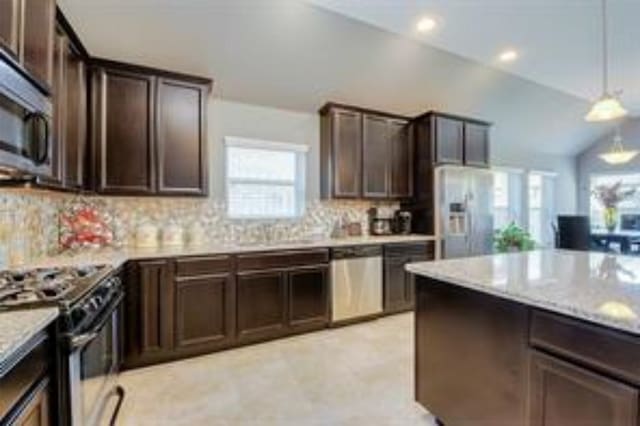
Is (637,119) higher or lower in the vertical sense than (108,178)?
higher

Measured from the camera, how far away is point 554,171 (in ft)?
24.7

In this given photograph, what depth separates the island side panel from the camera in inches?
62.9

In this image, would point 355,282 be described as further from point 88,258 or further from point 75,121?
point 75,121

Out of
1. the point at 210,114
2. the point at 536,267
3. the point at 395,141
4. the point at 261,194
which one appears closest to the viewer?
the point at 536,267

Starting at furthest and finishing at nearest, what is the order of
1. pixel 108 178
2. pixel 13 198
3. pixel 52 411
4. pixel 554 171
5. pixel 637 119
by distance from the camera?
pixel 554 171, pixel 637 119, pixel 108 178, pixel 13 198, pixel 52 411

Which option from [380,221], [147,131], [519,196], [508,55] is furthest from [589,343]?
[519,196]

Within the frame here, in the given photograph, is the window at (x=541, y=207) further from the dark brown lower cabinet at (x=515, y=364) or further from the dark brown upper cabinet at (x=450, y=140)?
the dark brown lower cabinet at (x=515, y=364)

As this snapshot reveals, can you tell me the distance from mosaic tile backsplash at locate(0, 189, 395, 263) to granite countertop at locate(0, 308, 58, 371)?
1.29 meters

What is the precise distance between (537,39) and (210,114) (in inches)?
148

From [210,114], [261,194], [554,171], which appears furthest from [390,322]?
[554,171]

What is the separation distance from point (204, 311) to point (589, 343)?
276cm

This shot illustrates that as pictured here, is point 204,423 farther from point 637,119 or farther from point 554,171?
point 637,119

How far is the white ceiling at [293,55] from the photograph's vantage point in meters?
2.94

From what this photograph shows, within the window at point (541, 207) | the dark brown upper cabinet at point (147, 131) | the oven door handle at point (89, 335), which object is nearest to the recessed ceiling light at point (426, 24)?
the dark brown upper cabinet at point (147, 131)
